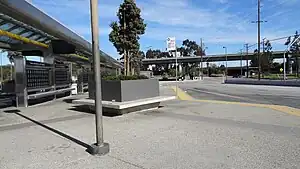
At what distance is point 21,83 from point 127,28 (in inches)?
210

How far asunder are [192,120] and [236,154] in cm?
337

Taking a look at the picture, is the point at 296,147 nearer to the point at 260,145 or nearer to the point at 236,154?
the point at 260,145

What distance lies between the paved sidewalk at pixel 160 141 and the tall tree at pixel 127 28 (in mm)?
5627

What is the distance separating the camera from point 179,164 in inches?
178

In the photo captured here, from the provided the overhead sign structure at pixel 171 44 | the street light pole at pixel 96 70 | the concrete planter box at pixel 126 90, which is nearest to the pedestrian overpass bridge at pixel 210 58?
the overhead sign structure at pixel 171 44

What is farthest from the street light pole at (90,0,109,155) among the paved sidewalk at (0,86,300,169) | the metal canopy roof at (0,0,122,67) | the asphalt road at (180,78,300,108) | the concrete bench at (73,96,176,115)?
the asphalt road at (180,78,300,108)

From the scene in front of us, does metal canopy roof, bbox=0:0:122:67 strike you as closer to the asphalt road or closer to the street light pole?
the street light pole

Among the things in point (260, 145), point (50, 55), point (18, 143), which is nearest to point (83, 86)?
point (50, 55)

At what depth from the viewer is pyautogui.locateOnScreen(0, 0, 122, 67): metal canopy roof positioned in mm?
7977

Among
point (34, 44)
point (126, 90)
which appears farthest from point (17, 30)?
point (126, 90)

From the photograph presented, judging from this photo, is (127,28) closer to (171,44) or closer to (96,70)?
(171,44)

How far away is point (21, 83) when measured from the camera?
1265cm

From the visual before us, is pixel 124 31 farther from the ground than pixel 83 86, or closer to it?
farther from the ground

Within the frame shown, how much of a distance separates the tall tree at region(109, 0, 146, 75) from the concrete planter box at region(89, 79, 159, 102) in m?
3.47
